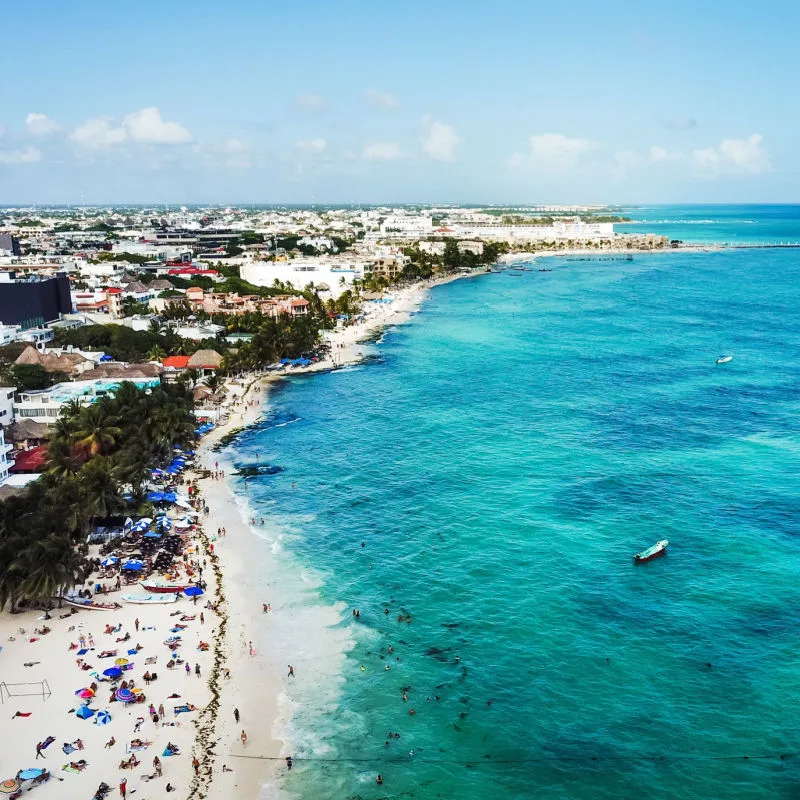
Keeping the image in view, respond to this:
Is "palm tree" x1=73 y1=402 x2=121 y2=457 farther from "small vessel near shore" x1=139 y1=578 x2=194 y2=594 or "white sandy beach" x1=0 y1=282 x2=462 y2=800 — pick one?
"small vessel near shore" x1=139 y1=578 x2=194 y2=594

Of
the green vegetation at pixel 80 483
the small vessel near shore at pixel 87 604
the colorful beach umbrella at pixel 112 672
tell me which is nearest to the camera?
the colorful beach umbrella at pixel 112 672

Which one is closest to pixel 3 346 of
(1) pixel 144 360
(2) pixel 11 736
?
(1) pixel 144 360

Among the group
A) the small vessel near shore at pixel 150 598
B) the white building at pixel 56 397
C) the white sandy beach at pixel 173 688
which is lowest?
the white sandy beach at pixel 173 688

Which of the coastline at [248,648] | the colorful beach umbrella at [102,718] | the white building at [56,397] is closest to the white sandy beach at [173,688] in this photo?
the coastline at [248,648]

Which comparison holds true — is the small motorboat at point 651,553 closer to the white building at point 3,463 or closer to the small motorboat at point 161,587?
the small motorboat at point 161,587

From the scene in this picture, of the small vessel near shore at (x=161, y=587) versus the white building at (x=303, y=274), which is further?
the white building at (x=303, y=274)

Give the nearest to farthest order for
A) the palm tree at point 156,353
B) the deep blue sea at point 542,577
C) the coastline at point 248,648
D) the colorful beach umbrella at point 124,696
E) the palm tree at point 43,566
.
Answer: the coastline at point 248,648 < the deep blue sea at point 542,577 < the colorful beach umbrella at point 124,696 < the palm tree at point 43,566 < the palm tree at point 156,353

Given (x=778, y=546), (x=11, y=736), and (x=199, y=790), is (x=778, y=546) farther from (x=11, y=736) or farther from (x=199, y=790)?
(x=11, y=736)
